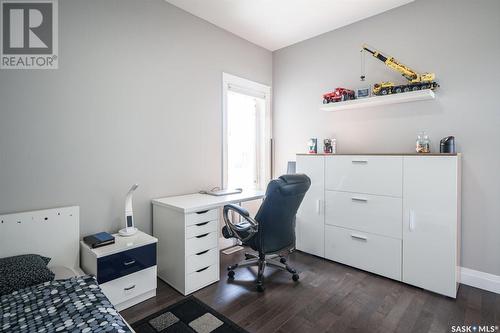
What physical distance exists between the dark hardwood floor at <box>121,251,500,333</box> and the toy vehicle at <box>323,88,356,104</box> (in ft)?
6.31

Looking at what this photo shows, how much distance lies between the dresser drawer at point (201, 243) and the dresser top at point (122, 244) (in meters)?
0.30

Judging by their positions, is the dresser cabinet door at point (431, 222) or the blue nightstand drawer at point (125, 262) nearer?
the blue nightstand drawer at point (125, 262)

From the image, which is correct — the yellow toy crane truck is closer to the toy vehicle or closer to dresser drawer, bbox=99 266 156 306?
the toy vehicle

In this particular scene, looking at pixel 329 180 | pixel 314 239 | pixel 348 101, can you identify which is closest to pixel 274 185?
pixel 329 180

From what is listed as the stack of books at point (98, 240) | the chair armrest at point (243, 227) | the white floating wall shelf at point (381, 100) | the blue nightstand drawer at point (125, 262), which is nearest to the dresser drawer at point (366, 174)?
the white floating wall shelf at point (381, 100)

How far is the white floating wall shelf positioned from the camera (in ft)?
7.91

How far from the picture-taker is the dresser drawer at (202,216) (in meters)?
2.17

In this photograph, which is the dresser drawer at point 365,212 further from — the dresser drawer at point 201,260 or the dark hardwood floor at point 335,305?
the dresser drawer at point 201,260

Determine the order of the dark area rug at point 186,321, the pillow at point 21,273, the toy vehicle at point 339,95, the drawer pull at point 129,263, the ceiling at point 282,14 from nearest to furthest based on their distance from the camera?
the pillow at point 21,273
the dark area rug at point 186,321
the drawer pull at point 129,263
the ceiling at point 282,14
the toy vehicle at point 339,95

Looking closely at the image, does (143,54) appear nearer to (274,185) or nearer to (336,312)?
(274,185)

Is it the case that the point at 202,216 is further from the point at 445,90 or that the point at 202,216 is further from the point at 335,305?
the point at 445,90

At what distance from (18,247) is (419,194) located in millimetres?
3190

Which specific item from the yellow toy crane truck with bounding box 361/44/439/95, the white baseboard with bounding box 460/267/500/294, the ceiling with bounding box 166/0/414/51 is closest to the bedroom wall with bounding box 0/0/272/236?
the ceiling with bounding box 166/0/414/51

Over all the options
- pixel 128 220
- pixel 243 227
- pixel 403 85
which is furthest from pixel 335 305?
pixel 403 85
